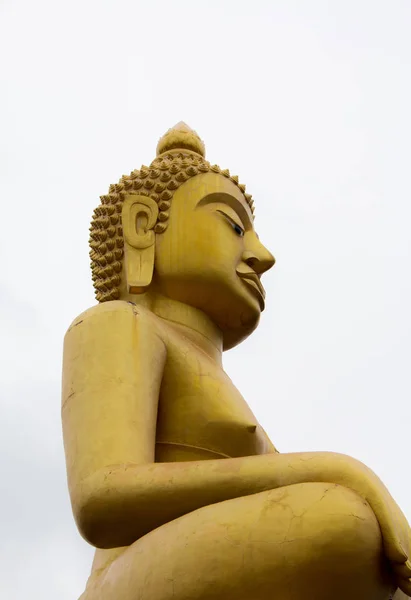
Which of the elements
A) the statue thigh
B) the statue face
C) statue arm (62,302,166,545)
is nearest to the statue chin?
the statue face

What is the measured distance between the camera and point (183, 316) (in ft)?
21.3

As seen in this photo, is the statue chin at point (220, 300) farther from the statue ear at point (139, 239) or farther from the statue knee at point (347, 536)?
the statue knee at point (347, 536)

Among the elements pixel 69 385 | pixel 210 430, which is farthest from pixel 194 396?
pixel 69 385

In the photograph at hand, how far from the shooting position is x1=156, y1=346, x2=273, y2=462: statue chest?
5758 mm

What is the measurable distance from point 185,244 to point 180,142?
1168 mm

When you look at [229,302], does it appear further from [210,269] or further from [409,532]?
[409,532]

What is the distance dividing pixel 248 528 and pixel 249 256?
2.51 m

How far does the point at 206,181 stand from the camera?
266 inches

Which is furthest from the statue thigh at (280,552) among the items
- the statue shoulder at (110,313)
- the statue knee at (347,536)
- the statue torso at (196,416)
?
the statue shoulder at (110,313)

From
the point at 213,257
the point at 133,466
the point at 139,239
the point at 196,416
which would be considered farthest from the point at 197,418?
the point at 139,239

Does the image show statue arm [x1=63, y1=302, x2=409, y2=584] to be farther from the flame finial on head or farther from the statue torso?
the flame finial on head

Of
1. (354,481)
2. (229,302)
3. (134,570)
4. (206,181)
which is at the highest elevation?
(206,181)

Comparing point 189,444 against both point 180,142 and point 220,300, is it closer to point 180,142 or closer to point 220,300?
point 220,300

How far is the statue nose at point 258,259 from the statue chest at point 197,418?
0.90 meters
